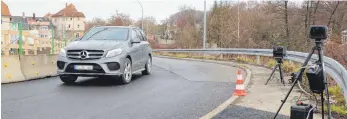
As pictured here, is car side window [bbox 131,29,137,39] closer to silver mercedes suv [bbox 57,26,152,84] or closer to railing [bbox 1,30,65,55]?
silver mercedes suv [bbox 57,26,152,84]

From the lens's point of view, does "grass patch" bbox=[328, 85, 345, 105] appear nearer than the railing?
Yes

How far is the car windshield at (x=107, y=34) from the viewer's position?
1073 cm

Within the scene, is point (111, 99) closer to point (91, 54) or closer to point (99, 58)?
point (99, 58)

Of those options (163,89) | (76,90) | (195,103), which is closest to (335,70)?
(195,103)

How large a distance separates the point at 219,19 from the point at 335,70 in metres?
36.6

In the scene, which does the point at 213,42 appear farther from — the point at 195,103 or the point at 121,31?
the point at 195,103

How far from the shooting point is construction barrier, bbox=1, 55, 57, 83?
999 centimetres

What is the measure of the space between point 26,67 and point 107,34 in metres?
2.35

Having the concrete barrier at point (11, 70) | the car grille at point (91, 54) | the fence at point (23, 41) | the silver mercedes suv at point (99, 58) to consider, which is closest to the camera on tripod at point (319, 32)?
the silver mercedes suv at point (99, 58)

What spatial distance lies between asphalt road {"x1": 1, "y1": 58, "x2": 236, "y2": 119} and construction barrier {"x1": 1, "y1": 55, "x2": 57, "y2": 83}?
18.2 inches

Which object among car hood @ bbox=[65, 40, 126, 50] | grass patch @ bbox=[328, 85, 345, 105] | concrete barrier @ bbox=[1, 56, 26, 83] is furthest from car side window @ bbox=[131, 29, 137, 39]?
grass patch @ bbox=[328, 85, 345, 105]

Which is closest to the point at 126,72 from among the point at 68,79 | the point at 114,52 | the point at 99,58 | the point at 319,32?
the point at 114,52

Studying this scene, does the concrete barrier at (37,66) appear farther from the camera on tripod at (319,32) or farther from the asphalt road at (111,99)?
the camera on tripod at (319,32)

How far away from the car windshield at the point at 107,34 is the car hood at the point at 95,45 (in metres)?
0.46
